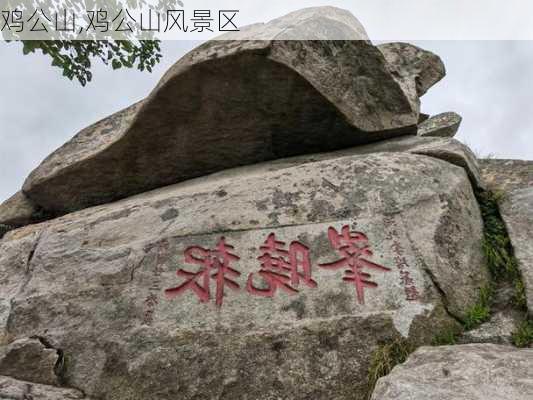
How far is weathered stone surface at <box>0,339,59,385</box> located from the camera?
12.9 feet

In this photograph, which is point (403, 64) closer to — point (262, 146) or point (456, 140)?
point (456, 140)

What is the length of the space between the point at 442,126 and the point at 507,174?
176 centimetres

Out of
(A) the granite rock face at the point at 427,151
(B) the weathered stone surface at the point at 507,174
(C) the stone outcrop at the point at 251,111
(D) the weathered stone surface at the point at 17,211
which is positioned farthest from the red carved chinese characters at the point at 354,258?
(D) the weathered stone surface at the point at 17,211

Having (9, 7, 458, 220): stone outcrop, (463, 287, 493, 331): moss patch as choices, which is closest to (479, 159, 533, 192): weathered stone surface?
(9, 7, 458, 220): stone outcrop

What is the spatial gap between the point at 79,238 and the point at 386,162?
3.05 metres

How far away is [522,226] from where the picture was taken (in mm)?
4508

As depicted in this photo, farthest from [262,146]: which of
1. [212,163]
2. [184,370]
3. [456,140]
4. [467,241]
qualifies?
[184,370]

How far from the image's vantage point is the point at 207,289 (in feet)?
13.7

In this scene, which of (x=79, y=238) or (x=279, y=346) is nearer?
(x=279, y=346)

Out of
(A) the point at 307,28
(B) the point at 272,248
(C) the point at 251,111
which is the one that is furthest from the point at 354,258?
(A) the point at 307,28

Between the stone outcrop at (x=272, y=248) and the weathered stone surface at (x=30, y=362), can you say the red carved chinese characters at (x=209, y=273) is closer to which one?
the stone outcrop at (x=272, y=248)

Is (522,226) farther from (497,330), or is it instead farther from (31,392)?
(31,392)

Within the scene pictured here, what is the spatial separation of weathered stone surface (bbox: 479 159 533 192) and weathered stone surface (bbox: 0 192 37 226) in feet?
17.9

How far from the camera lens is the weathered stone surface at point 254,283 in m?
3.62
